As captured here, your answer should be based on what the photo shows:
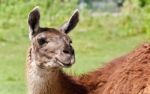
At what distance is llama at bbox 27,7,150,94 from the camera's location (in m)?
6.74

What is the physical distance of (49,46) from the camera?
6949mm

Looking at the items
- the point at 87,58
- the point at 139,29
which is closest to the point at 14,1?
the point at 87,58

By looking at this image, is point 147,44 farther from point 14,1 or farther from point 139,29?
point 139,29

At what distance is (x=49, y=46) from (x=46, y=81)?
34 cm

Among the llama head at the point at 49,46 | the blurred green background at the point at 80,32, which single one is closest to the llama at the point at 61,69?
the llama head at the point at 49,46

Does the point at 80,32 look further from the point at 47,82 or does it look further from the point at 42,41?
the point at 47,82

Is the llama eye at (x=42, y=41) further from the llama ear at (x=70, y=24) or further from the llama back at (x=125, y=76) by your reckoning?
the llama back at (x=125, y=76)

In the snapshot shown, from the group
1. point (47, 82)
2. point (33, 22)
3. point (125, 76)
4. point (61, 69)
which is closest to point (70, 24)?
point (33, 22)

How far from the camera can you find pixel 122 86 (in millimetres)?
6773

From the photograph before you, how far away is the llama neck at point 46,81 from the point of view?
6879mm

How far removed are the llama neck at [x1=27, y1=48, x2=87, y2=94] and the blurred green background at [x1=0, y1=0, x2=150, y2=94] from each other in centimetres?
582

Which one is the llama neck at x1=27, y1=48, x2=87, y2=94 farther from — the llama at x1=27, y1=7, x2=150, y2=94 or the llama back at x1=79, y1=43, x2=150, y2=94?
the llama back at x1=79, y1=43, x2=150, y2=94

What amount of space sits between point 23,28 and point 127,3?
5.58 meters

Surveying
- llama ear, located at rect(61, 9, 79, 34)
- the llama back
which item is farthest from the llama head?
the llama back
